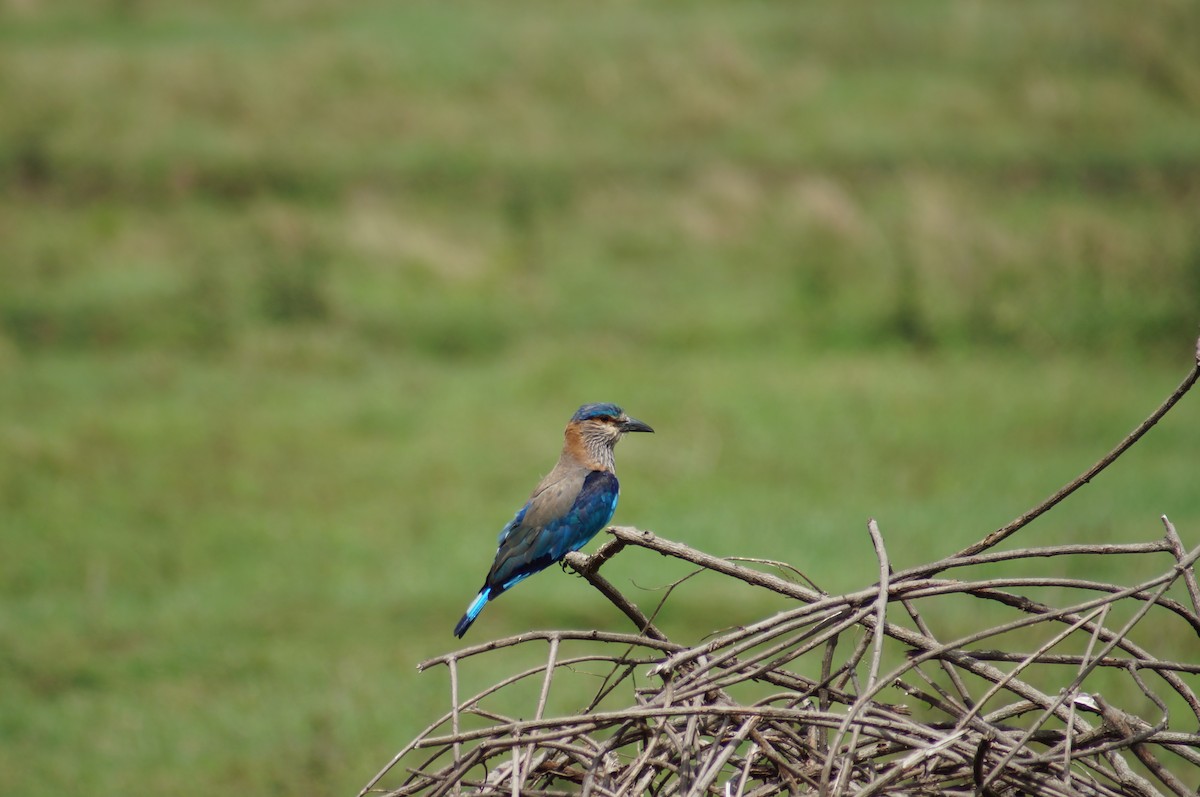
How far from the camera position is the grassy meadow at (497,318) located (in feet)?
28.9

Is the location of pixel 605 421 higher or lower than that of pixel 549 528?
higher

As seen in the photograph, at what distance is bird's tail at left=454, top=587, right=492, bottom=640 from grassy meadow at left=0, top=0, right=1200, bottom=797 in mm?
974

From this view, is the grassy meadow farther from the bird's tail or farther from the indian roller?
the bird's tail

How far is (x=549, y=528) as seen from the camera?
484cm

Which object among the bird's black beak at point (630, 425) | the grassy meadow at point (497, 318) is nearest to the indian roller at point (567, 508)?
the bird's black beak at point (630, 425)

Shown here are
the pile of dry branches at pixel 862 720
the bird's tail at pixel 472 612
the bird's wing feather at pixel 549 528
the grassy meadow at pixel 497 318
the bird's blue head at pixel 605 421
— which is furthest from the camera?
the grassy meadow at pixel 497 318

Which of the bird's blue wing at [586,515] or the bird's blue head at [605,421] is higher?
the bird's blue head at [605,421]

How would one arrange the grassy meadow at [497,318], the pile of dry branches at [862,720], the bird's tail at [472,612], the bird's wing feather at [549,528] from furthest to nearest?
the grassy meadow at [497,318] < the bird's wing feather at [549,528] < the bird's tail at [472,612] < the pile of dry branches at [862,720]

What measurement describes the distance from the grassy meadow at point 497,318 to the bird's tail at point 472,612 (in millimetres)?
974

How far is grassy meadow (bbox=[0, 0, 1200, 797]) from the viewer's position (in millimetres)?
8805

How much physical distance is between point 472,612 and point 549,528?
588 mm

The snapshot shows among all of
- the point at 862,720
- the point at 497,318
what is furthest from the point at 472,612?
the point at 497,318

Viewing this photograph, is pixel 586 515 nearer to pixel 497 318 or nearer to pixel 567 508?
pixel 567 508

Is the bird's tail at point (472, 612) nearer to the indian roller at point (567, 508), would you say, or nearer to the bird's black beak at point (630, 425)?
the indian roller at point (567, 508)
